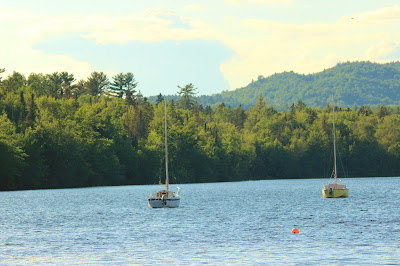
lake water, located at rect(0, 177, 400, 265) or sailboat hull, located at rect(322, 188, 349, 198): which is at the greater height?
sailboat hull, located at rect(322, 188, 349, 198)

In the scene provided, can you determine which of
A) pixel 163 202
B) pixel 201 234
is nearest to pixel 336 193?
pixel 163 202

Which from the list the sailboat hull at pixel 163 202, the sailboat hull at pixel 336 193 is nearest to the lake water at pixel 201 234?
the sailboat hull at pixel 163 202

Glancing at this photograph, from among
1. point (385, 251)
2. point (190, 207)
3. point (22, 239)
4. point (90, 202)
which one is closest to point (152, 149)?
point (90, 202)

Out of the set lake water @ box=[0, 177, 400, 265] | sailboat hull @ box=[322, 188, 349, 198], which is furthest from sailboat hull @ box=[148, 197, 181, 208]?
sailboat hull @ box=[322, 188, 349, 198]

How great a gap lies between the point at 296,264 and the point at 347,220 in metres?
31.8

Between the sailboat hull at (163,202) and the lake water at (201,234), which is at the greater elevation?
the sailboat hull at (163,202)

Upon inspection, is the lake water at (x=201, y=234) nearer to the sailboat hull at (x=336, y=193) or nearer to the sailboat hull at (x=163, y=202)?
the sailboat hull at (x=163, y=202)

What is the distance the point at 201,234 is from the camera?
55.6m

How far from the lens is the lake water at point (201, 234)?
41562mm

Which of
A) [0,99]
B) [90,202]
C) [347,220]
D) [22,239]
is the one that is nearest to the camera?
[22,239]

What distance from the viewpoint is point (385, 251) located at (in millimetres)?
43125

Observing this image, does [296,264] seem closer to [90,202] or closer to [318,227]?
[318,227]

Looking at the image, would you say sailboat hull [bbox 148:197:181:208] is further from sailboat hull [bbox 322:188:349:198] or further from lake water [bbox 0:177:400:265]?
sailboat hull [bbox 322:188:349:198]

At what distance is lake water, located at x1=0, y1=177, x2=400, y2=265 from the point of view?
4156 centimetres
